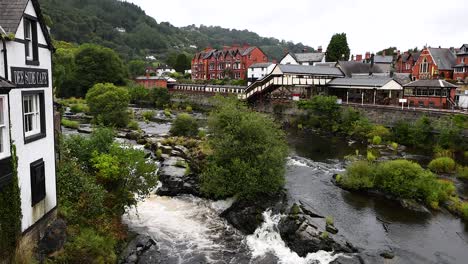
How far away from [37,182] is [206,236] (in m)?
10.2

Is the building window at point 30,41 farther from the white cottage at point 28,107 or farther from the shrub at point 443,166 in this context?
the shrub at point 443,166

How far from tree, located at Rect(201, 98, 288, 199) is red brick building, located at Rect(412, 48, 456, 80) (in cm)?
5489

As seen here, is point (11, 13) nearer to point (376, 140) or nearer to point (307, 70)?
point (376, 140)

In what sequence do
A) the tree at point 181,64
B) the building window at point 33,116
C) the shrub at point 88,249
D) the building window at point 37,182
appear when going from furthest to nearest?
1. the tree at point 181,64
2. the shrub at point 88,249
3. the building window at point 37,182
4. the building window at point 33,116

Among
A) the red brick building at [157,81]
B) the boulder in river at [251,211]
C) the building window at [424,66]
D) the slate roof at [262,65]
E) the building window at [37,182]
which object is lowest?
the boulder in river at [251,211]

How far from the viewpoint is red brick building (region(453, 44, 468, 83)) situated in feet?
223

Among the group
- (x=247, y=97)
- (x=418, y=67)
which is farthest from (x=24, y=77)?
(x=418, y=67)

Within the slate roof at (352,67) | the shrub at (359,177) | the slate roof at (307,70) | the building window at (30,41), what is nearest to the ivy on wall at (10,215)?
the building window at (30,41)

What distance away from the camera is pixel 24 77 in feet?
48.3

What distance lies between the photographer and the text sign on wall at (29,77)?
46.2 feet

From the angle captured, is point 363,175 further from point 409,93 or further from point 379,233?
point 409,93

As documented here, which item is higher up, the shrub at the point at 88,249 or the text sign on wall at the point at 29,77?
the text sign on wall at the point at 29,77

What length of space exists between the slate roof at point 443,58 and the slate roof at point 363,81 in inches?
639

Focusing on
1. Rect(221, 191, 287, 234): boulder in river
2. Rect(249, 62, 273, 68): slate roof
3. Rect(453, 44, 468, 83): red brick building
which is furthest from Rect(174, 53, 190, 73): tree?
Rect(221, 191, 287, 234): boulder in river
